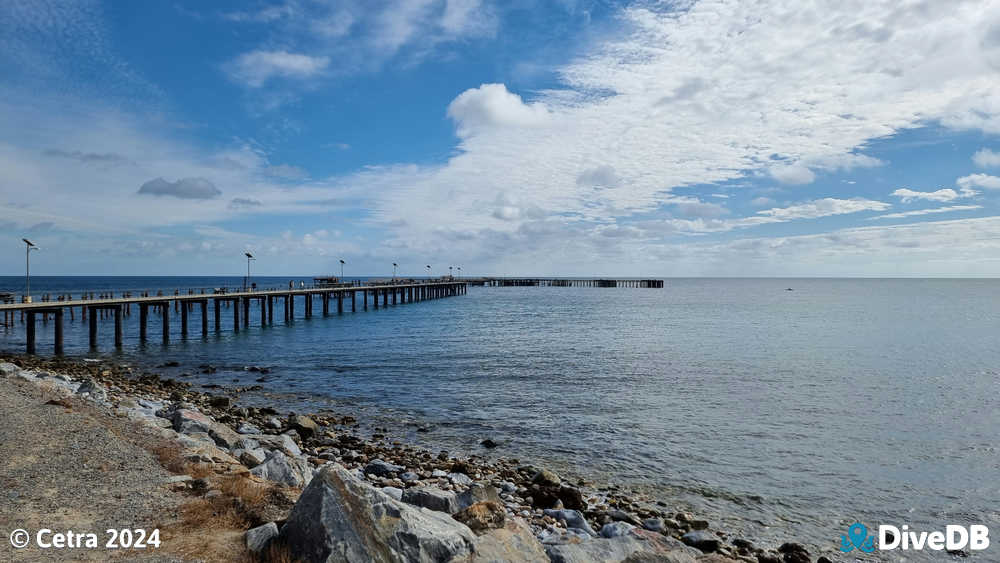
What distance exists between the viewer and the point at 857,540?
36.9 feet

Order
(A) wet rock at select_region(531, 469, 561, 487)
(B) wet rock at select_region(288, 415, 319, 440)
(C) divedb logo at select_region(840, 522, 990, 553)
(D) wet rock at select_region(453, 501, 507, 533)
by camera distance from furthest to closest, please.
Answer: (B) wet rock at select_region(288, 415, 319, 440) < (A) wet rock at select_region(531, 469, 561, 487) < (C) divedb logo at select_region(840, 522, 990, 553) < (D) wet rock at select_region(453, 501, 507, 533)

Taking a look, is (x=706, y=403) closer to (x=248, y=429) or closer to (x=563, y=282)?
(x=248, y=429)

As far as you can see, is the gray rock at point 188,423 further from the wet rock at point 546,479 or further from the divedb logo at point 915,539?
the divedb logo at point 915,539

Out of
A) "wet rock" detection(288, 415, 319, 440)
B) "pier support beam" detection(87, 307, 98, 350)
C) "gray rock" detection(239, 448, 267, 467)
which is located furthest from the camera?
"pier support beam" detection(87, 307, 98, 350)

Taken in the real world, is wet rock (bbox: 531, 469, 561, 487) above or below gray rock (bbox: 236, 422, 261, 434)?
below

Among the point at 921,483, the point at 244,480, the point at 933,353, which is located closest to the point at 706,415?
the point at 921,483

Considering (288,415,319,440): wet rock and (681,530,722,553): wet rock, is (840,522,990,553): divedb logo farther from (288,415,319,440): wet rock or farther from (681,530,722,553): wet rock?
(288,415,319,440): wet rock

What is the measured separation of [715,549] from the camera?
10391 mm

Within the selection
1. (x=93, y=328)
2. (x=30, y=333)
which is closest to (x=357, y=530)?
(x=30, y=333)

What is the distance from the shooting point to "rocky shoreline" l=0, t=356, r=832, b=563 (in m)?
6.48

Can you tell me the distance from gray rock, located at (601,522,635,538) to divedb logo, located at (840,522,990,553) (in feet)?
14.3

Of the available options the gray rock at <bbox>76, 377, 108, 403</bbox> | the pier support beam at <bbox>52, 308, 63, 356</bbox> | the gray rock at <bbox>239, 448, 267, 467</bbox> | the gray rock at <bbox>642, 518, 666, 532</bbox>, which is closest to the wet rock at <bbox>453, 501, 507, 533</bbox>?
the gray rock at <bbox>642, 518, 666, 532</bbox>

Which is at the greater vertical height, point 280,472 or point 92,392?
point 92,392

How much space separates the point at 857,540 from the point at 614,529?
17.0 feet
